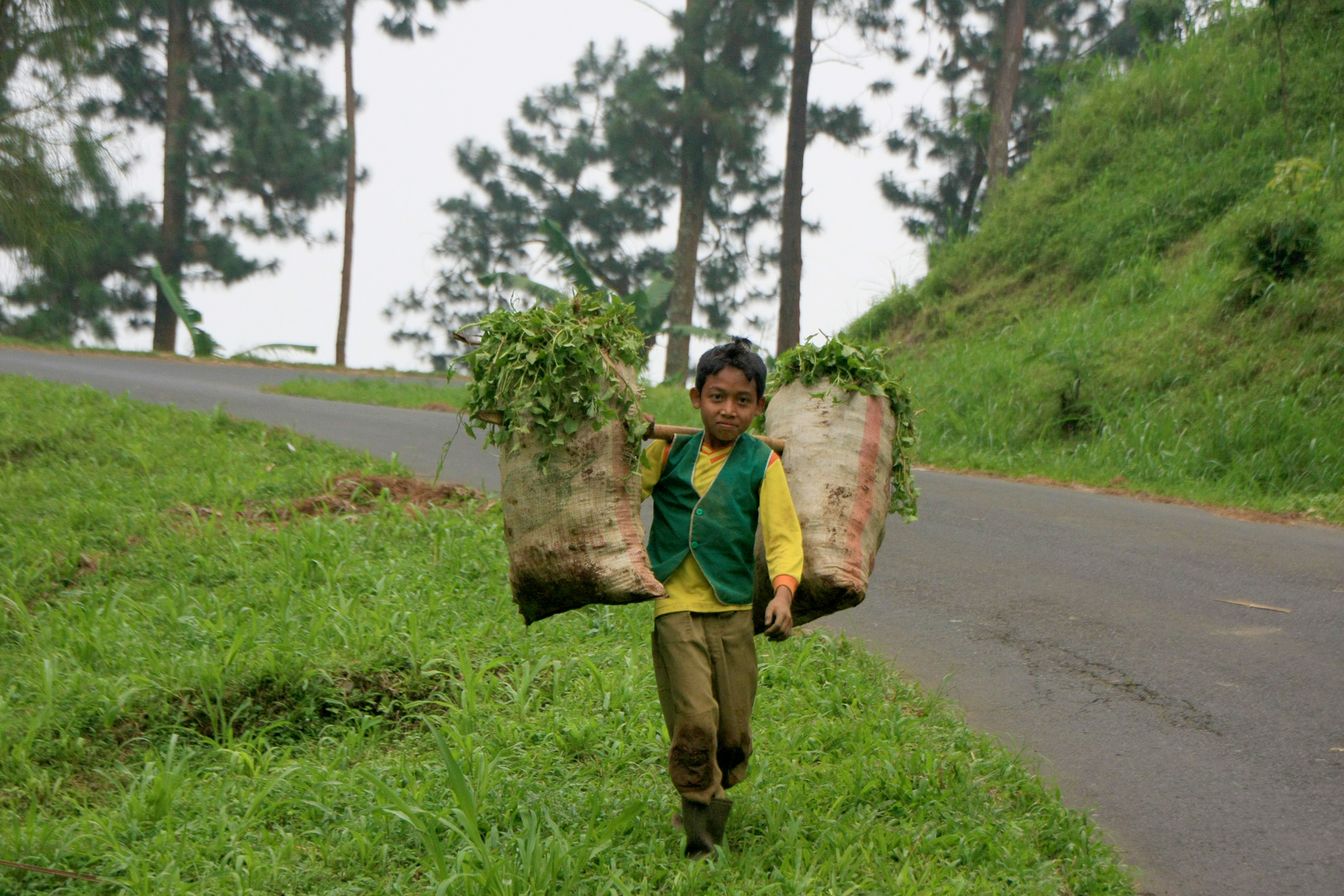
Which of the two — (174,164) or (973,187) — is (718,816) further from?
(174,164)

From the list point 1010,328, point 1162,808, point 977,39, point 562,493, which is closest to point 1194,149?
point 1010,328

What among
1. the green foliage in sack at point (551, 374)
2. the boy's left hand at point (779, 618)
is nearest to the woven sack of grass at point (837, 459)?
the boy's left hand at point (779, 618)

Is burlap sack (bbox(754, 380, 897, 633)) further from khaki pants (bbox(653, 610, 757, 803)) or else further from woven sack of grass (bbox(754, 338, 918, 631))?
khaki pants (bbox(653, 610, 757, 803))

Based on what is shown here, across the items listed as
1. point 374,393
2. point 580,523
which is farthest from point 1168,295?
point 580,523

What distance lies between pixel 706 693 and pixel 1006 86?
20899mm

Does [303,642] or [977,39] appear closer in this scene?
[303,642]

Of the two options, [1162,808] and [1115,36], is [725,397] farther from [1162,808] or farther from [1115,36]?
[1115,36]

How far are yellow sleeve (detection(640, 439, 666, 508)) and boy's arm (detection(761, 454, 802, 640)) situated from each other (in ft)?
1.04

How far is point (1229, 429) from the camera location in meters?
10.5

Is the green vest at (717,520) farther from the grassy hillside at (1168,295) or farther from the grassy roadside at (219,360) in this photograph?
the grassy roadside at (219,360)

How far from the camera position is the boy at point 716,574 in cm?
307

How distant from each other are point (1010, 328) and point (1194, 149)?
3.84m

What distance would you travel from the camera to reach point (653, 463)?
131 inches

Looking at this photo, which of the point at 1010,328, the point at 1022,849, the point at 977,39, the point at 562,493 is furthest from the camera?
the point at 977,39
